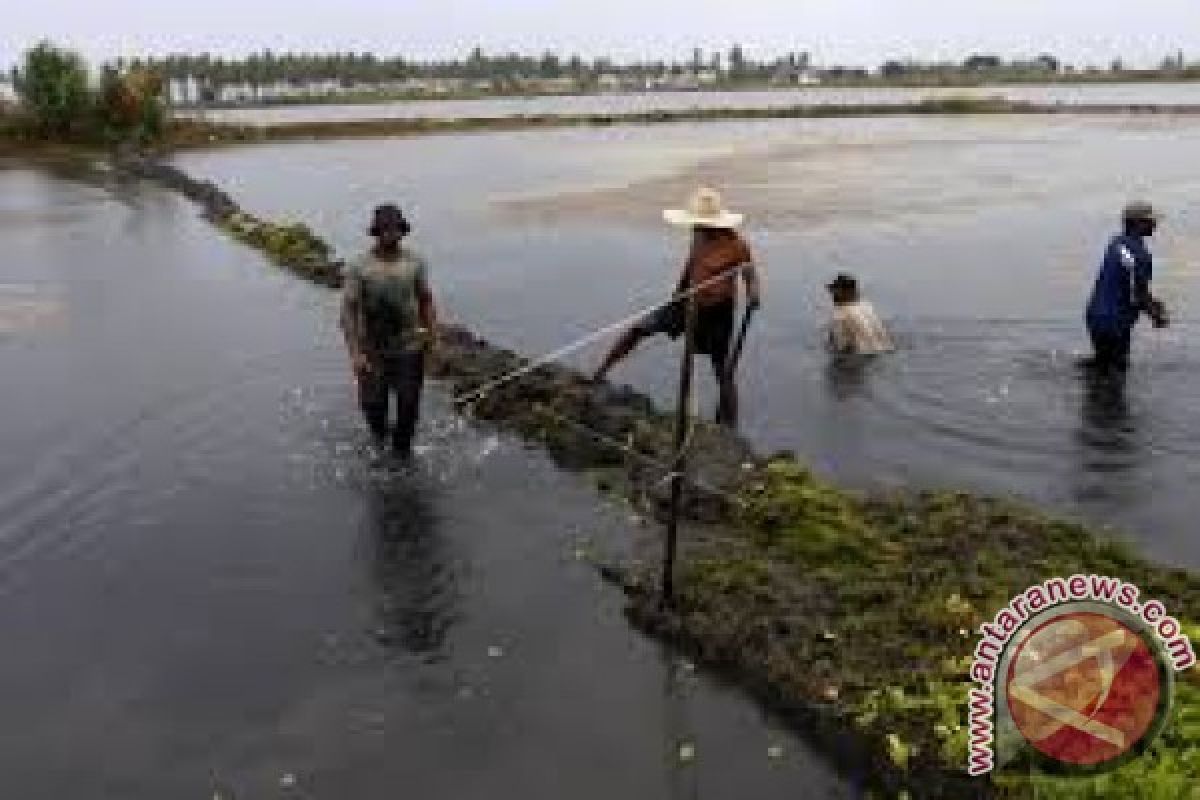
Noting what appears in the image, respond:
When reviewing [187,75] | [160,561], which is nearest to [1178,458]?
[160,561]

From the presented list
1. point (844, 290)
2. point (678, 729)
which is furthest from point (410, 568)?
point (844, 290)

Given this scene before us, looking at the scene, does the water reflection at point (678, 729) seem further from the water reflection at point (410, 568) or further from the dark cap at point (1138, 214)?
the dark cap at point (1138, 214)

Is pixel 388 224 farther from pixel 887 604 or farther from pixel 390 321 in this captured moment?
pixel 887 604

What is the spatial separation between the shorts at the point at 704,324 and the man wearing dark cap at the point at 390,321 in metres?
1.97

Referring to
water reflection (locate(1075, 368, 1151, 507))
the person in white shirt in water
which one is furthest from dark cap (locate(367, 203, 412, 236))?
the person in white shirt in water

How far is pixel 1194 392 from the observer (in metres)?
12.6

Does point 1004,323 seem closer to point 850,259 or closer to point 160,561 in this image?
point 850,259

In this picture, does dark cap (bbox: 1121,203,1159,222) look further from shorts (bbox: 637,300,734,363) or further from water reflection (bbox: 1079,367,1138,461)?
shorts (bbox: 637,300,734,363)

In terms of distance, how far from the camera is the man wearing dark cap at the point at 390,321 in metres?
10.1

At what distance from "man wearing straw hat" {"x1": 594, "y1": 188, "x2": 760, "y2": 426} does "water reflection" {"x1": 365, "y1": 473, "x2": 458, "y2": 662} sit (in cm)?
244

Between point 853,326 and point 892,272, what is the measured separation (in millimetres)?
6616

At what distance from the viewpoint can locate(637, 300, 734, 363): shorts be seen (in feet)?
36.5

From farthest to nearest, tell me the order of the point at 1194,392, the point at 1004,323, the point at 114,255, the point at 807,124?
the point at 807,124, the point at 114,255, the point at 1004,323, the point at 1194,392

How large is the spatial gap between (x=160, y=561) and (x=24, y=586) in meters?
0.81
